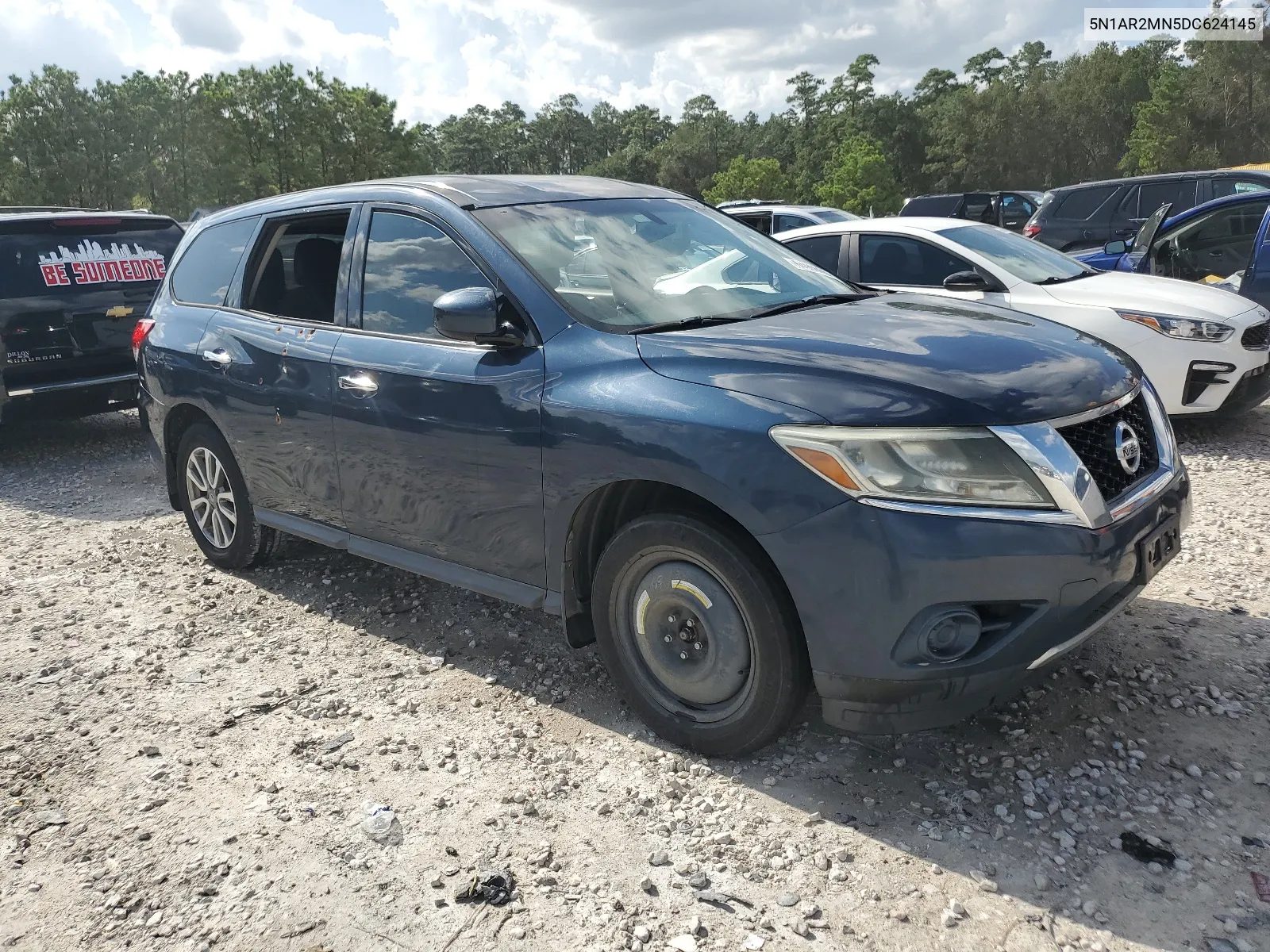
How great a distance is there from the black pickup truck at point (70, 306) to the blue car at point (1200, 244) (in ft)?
27.9

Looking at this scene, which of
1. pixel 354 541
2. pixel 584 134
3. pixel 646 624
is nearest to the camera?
pixel 646 624

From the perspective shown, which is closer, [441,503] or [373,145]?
[441,503]

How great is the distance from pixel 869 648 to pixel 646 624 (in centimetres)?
82

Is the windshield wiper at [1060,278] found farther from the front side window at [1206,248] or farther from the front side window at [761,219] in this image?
the front side window at [761,219]

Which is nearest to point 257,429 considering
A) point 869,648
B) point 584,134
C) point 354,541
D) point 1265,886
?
Result: point 354,541

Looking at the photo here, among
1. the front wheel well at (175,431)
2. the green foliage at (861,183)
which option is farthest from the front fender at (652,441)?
the green foliage at (861,183)

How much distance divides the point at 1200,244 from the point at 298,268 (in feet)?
27.3

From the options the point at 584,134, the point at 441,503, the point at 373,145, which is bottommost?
the point at 441,503

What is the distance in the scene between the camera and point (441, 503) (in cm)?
368

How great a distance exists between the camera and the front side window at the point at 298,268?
13.9ft

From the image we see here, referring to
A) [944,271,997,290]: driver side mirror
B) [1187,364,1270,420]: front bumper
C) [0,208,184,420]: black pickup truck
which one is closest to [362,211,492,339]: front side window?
[944,271,997,290]: driver side mirror

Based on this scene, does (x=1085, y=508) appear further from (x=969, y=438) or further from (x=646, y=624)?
(x=646, y=624)

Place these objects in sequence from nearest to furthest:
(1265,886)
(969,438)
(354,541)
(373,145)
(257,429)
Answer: (1265,886)
(969,438)
(354,541)
(257,429)
(373,145)

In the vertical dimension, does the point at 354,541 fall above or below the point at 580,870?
above
